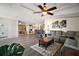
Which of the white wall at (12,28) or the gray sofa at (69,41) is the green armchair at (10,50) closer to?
the white wall at (12,28)

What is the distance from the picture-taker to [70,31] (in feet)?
6.05

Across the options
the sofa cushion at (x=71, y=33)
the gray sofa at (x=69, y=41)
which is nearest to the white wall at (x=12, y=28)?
the gray sofa at (x=69, y=41)

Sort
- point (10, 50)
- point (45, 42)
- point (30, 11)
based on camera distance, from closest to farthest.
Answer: point (10, 50), point (30, 11), point (45, 42)

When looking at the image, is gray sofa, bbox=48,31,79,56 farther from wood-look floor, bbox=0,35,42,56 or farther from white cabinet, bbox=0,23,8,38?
white cabinet, bbox=0,23,8,38

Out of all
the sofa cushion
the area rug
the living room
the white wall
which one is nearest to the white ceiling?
the living room

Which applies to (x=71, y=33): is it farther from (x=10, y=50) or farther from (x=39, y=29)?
(x=10, y=50)

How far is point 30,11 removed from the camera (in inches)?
76.0

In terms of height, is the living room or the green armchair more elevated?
the living room

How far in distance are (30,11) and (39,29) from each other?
0.46 metres

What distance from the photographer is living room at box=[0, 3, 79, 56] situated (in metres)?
1.81

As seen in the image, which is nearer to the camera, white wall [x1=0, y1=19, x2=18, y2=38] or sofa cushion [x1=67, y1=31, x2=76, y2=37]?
sofa cushion [x1=67, y1=31, x2=76, y2=37]

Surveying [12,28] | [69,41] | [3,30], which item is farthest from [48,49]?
[3,30]

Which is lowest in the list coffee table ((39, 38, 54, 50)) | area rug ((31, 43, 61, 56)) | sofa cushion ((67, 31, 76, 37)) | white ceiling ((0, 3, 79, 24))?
area rug ((31, 43, 61, 56))

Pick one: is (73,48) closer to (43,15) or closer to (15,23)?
(43,15)
